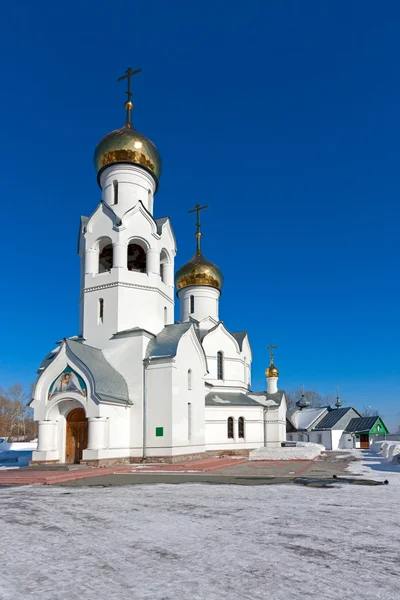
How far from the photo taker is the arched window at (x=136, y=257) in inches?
840

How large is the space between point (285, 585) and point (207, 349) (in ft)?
73.9

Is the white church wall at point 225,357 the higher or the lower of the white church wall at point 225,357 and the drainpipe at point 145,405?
the higher

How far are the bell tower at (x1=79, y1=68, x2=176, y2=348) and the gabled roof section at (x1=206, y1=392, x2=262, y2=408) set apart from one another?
534cm

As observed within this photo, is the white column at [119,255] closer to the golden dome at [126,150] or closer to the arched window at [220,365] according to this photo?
the golden dome at [126,150]

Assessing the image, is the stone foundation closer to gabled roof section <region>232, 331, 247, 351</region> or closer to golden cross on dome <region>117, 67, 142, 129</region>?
gabled roof section <region>232, 331, 247, 351</region>

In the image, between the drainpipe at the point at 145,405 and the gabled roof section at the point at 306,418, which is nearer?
the drainpipe at the point at 145,405

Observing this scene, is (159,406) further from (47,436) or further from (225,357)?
(225,357)

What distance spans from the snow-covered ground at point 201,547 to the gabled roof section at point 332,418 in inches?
1242

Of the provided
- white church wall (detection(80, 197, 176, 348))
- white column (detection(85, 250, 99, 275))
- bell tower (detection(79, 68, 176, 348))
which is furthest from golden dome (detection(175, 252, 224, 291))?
white column (detection(85, 250, 99, 275))

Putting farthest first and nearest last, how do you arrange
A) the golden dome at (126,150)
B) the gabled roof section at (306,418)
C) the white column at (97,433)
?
the gabled roof section at (306,418)
the golden dome at (126,150)
the white column at (97,433)

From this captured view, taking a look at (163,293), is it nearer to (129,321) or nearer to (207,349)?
(129,321)

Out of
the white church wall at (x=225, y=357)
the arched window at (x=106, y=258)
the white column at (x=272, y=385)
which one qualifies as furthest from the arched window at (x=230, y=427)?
the arched window at (x=106, y=258)

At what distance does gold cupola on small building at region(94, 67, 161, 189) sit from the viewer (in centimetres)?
2081

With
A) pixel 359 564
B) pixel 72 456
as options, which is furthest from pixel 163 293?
pixel 359 564
